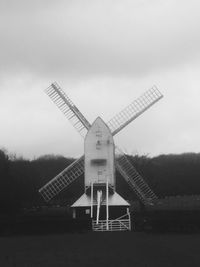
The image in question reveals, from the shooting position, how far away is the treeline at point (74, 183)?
175 feet

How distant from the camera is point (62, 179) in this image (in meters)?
43.6

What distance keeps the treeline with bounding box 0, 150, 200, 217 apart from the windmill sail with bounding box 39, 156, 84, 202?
7.38 m

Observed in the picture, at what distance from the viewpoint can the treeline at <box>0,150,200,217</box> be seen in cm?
5344

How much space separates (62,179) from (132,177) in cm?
508

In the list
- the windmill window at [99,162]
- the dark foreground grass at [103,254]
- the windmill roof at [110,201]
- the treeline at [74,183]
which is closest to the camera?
the dark foreground grass at [103,254]

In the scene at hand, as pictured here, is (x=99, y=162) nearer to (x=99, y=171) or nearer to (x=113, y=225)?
(x=99, y=171)

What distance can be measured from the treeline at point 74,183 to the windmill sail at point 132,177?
453 inches

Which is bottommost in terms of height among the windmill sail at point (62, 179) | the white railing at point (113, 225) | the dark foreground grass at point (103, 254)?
the dark foreground grass at point (103, 254)

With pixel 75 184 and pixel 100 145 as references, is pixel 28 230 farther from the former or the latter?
pixel 75 184

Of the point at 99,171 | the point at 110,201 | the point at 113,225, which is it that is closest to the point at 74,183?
the point at 113,225

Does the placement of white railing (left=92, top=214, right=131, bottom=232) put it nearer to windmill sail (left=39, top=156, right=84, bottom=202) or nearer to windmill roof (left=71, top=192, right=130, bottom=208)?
windmill roof (left=71, top=192, right=130, bottom=208)

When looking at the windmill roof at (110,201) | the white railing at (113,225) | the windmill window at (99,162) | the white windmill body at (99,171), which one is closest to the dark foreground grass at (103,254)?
the white railing at (113,225)

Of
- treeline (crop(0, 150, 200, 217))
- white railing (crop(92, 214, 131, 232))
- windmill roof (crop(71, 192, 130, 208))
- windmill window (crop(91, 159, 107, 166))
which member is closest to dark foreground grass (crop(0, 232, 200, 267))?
white railing (crop(92, 214, 131, 232))

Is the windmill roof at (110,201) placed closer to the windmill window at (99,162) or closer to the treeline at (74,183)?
the windmill window at (99,162)
